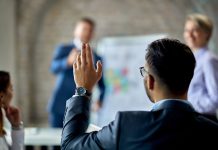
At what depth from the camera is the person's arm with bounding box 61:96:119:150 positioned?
1.53 metres

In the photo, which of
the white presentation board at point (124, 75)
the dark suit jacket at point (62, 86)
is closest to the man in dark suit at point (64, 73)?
the dark suit jacket at point (62, 86)

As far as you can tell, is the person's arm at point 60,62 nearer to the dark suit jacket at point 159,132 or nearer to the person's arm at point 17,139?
the person's arm at point 17,139

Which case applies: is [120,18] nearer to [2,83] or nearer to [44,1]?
[44,1]

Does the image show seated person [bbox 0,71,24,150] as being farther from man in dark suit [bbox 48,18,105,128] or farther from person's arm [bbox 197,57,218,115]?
man in dark suit [bbox 48,18,105,128]

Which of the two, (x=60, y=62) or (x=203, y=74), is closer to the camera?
(x=203, y=74)

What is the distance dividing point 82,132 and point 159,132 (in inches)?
10.2

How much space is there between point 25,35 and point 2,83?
13.9 ft

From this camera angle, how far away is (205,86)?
3205mm

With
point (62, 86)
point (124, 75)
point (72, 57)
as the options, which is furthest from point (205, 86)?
point (124, 75)

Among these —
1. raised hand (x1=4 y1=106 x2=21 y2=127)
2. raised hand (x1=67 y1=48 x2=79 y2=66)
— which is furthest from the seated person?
raised hand (x1=67 y1=48 x2=79 y2=66)

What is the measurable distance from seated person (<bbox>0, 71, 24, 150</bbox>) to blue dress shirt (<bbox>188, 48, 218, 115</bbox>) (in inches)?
51.5

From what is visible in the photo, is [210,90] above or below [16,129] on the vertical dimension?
above

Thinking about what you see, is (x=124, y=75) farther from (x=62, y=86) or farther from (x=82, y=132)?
(x=82, y=132)

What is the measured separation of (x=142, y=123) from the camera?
4.95 feet
